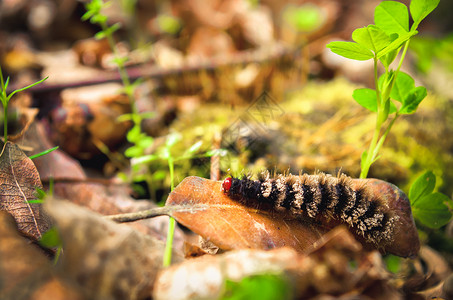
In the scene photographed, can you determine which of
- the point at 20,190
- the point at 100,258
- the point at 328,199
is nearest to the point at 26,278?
the point at 100,258

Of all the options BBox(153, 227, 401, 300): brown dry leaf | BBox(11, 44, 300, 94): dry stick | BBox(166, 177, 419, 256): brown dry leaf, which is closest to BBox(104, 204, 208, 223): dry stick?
BBox(166, 177, 419, 256): brown dry leaf

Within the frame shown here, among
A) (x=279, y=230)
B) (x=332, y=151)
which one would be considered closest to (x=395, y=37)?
(x=279, y=230)

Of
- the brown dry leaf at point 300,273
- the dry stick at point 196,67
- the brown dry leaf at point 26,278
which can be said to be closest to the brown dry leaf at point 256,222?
the brown dry leaf at point 300,273

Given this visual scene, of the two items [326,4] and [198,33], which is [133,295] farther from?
[326,4]

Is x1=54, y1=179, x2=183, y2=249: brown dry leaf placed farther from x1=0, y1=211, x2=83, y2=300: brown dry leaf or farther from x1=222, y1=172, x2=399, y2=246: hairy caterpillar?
x1=0, y1=211, x2=83, y2=300: brown dry leaf

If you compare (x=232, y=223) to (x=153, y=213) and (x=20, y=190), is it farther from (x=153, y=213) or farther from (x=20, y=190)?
(x=20, y=190)

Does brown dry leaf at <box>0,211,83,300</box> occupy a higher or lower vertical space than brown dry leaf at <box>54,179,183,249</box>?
higher
